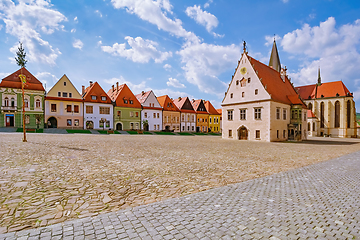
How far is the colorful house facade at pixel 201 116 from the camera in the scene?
6246cm

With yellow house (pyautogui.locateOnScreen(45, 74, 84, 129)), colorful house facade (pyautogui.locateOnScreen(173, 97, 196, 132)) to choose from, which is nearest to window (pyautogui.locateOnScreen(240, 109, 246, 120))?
colorful house facade (pyautogui.locateOnScreen(173, 97, 196, 132))

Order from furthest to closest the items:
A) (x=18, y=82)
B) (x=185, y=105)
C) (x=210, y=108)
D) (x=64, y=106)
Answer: (x=210, y=108), (x=185, y=105), (x=64, y=106), (x=18, y=82)

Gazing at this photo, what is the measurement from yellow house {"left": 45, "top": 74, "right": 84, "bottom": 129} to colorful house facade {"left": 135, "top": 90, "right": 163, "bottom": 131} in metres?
15.0

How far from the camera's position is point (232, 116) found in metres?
35.1

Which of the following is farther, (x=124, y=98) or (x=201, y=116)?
(x=201, y=116)

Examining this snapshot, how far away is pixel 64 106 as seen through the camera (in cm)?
4188

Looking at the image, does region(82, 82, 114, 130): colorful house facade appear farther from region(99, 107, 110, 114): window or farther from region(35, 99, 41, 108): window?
region(35, 99, 41, 108): window

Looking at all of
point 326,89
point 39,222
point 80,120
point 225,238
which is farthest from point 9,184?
point 326,89

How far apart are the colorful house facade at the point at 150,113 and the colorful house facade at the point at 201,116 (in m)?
13.7

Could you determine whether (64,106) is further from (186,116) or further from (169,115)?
(186,116)

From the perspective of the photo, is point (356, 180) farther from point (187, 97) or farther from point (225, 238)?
point (187, 97)

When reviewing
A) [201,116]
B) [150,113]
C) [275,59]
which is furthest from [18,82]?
[275,59]

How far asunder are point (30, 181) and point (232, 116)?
32515mm

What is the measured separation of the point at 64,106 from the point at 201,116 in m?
38.7
